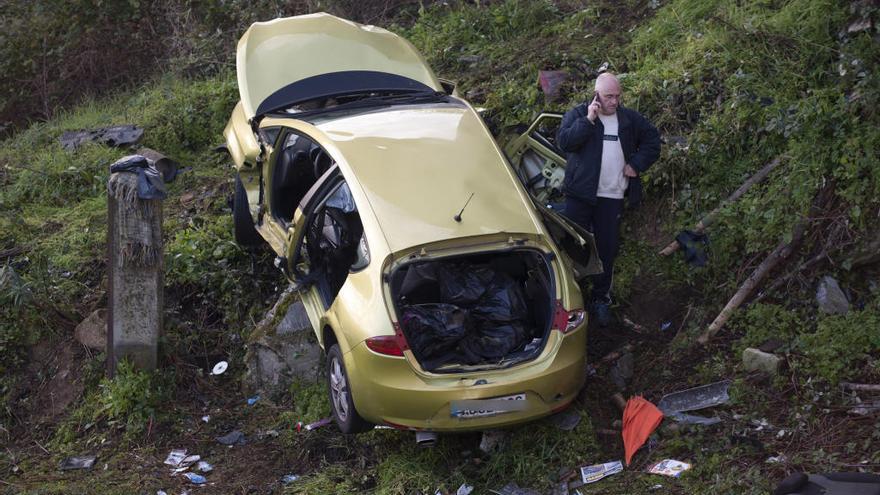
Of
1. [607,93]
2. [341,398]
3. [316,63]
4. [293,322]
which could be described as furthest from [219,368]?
[607,93]

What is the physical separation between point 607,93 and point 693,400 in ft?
7.30

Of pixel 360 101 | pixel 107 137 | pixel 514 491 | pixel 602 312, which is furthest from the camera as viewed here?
pixel 107 137

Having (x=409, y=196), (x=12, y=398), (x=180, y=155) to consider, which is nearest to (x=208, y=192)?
(x=180, y=155)

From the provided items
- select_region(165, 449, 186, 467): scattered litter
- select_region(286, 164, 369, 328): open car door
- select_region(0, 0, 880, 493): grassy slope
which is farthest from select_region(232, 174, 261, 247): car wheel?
select_region(165, 449, 186, 467): scattered litter

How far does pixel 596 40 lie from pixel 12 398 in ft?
22.0

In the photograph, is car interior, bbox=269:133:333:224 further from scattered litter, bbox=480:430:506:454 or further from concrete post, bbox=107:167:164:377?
scattered litter, bbox=480:430:506:454

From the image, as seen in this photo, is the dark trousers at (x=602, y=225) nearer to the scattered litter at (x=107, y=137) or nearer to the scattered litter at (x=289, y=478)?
the scattered litter at (x=289, y=478)

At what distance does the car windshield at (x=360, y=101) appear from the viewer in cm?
741

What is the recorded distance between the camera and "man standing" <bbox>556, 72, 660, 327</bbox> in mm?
6566

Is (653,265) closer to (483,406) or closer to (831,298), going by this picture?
(831,298)

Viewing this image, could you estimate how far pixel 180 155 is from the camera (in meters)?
11.0

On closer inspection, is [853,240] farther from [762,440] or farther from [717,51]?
[717,51]

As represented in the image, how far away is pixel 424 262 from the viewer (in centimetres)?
568

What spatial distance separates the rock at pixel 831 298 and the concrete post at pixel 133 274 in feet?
16.0
